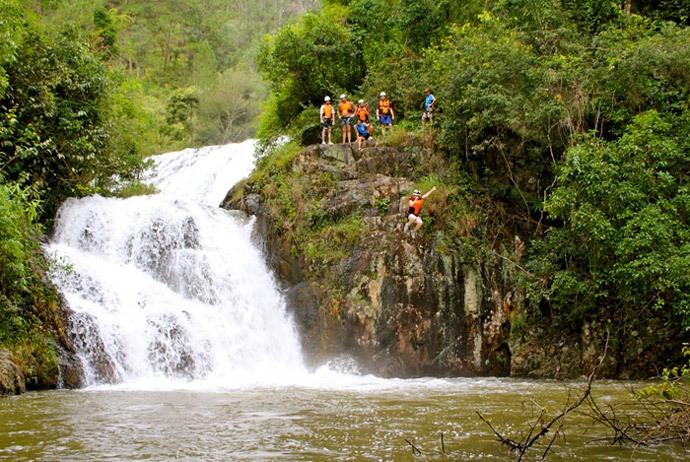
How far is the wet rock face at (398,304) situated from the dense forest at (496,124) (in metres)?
0.95

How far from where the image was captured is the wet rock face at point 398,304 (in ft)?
46.3

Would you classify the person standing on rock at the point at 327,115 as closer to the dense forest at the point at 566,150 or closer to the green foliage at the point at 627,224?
the dense forest at the point at 566,150

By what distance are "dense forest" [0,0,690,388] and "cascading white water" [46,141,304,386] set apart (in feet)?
3.06

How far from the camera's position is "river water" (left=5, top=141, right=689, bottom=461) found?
6.06 m

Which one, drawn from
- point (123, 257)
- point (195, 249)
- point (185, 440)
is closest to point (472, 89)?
point (195, 249)

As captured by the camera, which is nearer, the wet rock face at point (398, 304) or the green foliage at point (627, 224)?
the green foliage at point (627, 224)

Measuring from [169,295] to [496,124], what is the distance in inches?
360

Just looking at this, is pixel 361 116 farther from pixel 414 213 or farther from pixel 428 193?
pixel 414 213

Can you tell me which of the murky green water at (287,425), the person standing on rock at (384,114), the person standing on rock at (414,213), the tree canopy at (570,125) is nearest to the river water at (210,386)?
the murky green water at (287,425)

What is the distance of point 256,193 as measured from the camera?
1770 cm

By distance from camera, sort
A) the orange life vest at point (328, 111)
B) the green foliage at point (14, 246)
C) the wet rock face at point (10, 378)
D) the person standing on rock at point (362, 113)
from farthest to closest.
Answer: the orange life vest at point (328, 111), the person standing on rock at point (362, 113), the green foliage at point (14, 246), the wet rock face at point (10, 378)

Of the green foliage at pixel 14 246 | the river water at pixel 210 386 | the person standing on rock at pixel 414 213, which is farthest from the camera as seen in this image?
the person standing on rock at pixel 414 213

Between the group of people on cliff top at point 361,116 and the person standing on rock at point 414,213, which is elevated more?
the group of people on cliff top at point 361,116

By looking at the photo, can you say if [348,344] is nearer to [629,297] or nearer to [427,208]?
[427,208]
